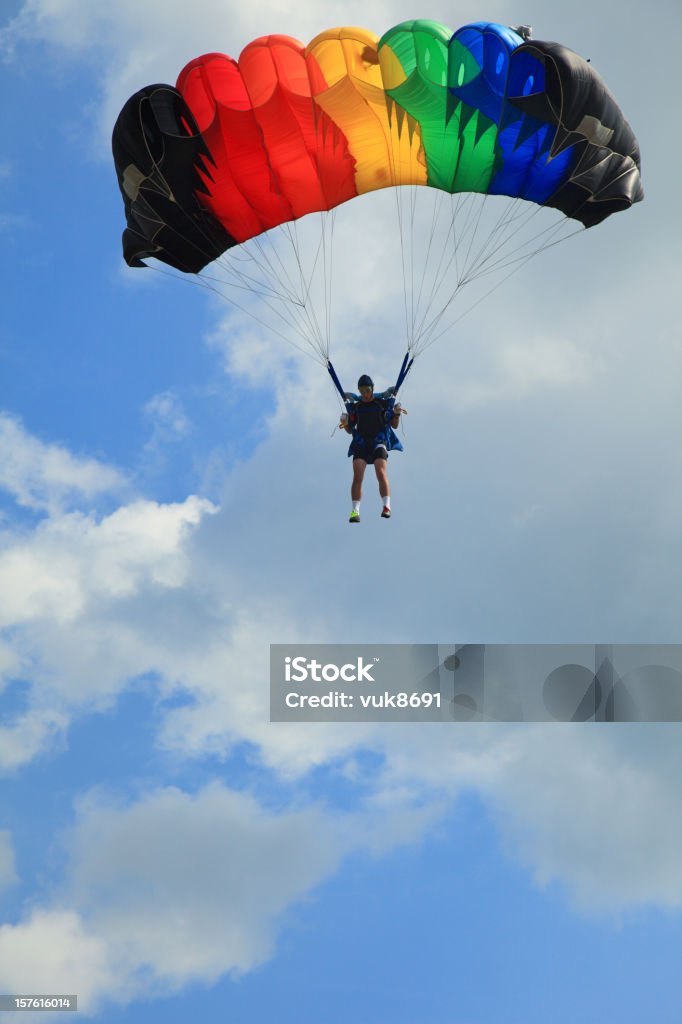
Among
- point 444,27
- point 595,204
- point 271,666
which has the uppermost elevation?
point 444,27

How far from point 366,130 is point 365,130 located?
0.02 m

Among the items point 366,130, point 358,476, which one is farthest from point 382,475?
point 366,130

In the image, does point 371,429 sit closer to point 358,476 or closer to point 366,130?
point 358,476

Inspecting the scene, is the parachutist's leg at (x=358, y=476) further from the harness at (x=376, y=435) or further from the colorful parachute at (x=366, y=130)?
the colorful parachute at (x=366, y=130)

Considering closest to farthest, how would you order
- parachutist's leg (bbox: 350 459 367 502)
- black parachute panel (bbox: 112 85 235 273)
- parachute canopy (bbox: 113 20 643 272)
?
parachute canopy (bbox: 113 20 643 272) < parachutist's leg (bbox: 350 459 367 502) < black parachute panel (bbox: 112 85 235 273)

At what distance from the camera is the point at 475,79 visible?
2583 cm

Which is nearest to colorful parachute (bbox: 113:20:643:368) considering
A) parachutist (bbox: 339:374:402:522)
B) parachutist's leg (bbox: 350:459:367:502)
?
parachutist (bbox: 339:374:402:522)

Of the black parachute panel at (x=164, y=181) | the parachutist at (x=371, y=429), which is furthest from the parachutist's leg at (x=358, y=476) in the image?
the black parachute panel at (x=164, y=181)

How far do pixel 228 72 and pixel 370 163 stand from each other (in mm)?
2840

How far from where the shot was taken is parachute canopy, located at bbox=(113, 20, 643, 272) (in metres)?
Answer: 25.7

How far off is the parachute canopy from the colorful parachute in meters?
0.02

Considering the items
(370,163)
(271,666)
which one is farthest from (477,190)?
(271,666)

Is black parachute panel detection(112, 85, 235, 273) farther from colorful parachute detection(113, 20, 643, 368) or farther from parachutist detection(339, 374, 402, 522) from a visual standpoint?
parachutist detection(339, 374, 402, 522)

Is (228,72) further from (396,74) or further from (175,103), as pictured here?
(396,74)
